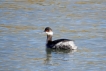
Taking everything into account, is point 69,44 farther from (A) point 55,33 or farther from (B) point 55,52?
(A) point 55,33

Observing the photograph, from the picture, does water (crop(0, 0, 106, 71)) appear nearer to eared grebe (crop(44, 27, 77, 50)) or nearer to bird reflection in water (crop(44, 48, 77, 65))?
bird reflection in water (crop(44, 48, 77, 65))

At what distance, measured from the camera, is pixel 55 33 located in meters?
21.5

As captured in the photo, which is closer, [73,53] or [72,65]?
[72,65]

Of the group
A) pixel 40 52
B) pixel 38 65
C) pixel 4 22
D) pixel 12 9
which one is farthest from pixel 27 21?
pixel 38 65

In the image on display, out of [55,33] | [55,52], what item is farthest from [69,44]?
[55,33]

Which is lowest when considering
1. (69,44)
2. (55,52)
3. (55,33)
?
(55,52)

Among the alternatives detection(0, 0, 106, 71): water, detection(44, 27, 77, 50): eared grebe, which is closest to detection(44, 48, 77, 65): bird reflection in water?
detection(0, 0, 106, 71): water

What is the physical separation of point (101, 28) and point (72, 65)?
19.1 ft

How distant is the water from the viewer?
16688mm

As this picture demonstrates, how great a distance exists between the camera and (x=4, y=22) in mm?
22953

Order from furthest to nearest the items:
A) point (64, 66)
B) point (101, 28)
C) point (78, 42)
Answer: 1. point (101, 28)
2. point (78, 42)
3. point (64, 66)

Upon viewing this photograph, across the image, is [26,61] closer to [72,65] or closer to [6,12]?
[72,65]

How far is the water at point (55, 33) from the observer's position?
16.7m

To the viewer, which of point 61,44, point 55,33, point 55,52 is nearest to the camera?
point 55,52
